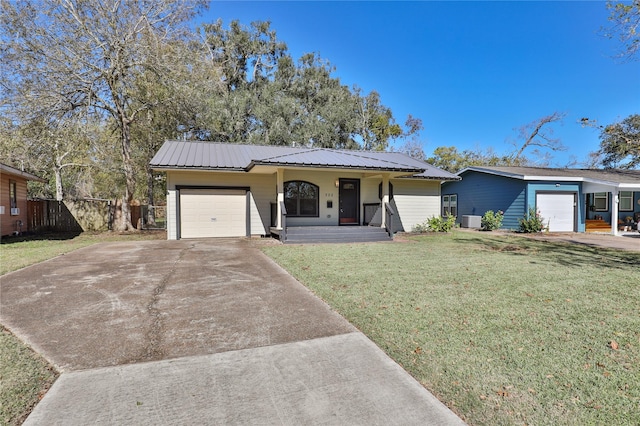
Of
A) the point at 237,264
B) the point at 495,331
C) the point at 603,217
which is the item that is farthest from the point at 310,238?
the point at 603,217

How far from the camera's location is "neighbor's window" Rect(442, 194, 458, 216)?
804 inches

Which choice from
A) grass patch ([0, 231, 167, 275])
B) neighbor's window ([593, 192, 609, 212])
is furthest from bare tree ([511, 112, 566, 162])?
grass patch ([0, 231, 167, 275])

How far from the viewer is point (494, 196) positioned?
17.0m

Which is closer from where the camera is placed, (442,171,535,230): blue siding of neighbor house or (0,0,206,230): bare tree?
(0,0,206,230): bare tree

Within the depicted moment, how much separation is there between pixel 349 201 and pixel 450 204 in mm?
10427

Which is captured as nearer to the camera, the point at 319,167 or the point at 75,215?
the point at 319,167

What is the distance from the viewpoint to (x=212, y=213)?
469 inches

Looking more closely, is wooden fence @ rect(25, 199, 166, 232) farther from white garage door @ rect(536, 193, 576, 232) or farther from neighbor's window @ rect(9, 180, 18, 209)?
white garage door @ rect(536, 193, 576, 232)

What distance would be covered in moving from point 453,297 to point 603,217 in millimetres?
17814

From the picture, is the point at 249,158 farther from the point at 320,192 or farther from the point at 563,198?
the point at 563,198

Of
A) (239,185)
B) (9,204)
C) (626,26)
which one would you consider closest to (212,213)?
(239,185)

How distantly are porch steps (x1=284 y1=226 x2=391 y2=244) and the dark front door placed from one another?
1810 mm

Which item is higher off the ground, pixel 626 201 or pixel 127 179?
pixel 127 179

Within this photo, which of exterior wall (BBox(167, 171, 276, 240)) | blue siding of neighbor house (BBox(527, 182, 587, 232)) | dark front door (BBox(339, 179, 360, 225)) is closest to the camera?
exterior wall (BBox(167, 171, 276, 240))
